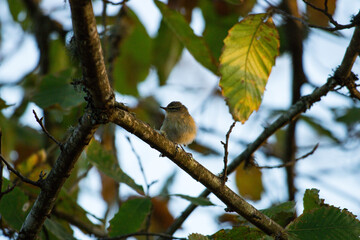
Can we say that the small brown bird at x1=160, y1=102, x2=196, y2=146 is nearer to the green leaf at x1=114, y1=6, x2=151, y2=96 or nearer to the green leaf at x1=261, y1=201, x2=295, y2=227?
the green leaf at x1=114, y1=6, x2=151, y2=96

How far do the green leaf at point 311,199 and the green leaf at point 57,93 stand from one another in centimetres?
187

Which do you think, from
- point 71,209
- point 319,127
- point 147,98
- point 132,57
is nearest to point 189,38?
point 71,209

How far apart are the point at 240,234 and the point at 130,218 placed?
0.91 m

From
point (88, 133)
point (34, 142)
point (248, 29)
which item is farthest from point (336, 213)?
point (34, 142)

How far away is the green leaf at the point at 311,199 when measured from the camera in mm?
2838

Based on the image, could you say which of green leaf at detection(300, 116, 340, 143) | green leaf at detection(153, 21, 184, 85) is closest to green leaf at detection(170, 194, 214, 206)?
green leaf at detection(153, 21, 184, 85)

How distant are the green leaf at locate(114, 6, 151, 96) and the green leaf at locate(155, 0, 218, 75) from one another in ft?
7.04

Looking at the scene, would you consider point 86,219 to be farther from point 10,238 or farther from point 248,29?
point 248,29

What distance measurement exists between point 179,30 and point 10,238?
226 centimetres

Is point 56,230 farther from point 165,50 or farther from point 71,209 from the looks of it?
point 165,50

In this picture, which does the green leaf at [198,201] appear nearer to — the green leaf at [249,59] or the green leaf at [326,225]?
the green leaf at [326,225]

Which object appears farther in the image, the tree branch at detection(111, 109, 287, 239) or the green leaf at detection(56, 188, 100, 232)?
the green leaf at detection(56, 188, 100, 232)

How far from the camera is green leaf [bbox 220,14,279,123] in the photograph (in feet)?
9.13

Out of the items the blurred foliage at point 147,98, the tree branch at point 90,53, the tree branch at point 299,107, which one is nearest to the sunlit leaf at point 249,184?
the blurred foliage at point 147,98
